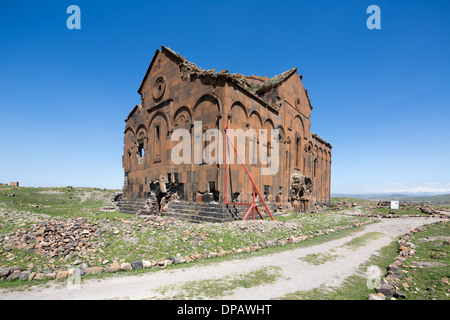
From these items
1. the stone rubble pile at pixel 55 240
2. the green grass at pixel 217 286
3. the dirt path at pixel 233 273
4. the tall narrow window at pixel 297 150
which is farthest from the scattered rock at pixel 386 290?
the tall narrow window at pixel 297 150

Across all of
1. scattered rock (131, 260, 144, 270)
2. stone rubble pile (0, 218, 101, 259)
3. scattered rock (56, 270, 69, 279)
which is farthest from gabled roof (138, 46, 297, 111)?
scattered rock (56, 270, 69, 279)

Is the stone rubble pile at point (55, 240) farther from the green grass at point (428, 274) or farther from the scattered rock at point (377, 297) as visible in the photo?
the green grass at point (428, 274)

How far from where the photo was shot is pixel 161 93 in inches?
717

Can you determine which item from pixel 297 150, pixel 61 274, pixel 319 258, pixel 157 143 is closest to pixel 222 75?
pixel 157 143

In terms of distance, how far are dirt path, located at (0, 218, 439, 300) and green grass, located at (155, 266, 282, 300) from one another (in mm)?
140

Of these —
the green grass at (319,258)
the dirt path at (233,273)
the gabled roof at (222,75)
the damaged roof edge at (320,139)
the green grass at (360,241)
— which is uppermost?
the gabled roof at (222,75)

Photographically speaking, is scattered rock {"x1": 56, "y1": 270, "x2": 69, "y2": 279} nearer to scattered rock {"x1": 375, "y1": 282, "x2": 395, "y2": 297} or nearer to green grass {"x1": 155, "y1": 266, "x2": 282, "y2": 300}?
green grass {"x1": 155, "y1": 266, "x2": 282, "y2": 300}

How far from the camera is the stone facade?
13.5 meters

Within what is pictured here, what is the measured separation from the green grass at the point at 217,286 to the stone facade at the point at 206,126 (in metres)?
7.37

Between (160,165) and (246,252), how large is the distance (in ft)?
38.8

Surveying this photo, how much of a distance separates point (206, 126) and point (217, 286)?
10448mm

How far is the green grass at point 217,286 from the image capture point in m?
4.21

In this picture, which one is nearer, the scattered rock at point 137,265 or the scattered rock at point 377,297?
the scattered rock at point 377,297
